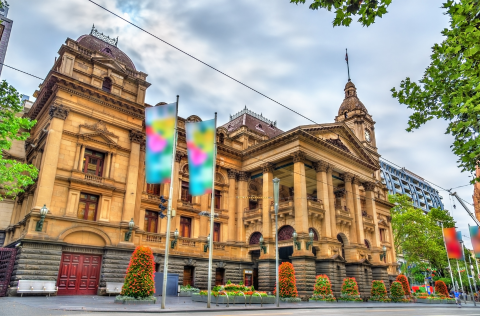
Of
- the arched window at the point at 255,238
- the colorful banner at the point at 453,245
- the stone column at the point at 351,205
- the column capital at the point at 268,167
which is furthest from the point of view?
the stone column at the point at 351,205

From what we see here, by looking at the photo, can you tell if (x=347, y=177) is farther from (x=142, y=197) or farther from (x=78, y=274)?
(x=78, y=274)

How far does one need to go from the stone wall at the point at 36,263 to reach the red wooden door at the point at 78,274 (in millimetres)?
856

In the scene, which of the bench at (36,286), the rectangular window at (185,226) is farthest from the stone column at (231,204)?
the bench at (36,286)

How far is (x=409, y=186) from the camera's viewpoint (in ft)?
394

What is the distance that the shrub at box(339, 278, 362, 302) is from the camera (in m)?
29.7

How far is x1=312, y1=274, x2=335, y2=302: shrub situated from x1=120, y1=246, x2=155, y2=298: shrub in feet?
48.4

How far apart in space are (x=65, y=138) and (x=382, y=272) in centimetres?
3435

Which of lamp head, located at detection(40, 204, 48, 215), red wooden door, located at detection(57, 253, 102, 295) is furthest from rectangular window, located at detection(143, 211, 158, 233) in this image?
lamp head, located at detection(40, 204, 48, 215)

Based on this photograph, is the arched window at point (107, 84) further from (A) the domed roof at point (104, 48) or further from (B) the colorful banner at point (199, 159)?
(B) the colorful banner at point (199, 159)

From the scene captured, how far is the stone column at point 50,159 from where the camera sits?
24.3 meters

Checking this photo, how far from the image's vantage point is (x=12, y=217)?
31.1 meters

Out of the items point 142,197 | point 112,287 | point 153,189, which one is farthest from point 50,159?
point 112,287

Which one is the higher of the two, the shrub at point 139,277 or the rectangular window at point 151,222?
the rectangular window at point 151,222

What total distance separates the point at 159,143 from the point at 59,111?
39.1 ft
